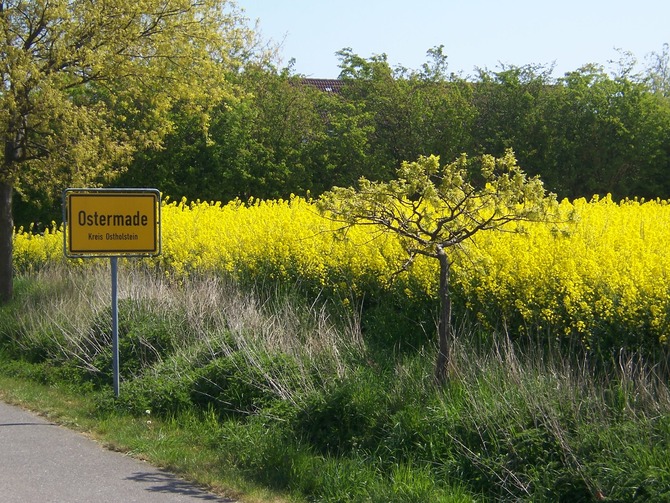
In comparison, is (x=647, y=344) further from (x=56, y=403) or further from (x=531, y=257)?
(x=56, y=403)

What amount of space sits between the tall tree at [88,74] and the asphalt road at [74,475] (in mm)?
6236

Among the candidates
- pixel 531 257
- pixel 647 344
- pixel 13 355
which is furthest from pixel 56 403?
pixel 647 344

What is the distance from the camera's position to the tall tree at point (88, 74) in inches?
552

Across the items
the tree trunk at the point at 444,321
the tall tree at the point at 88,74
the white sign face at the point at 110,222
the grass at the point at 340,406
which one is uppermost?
the tall tree at the point at 88,74

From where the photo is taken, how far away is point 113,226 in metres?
10.3

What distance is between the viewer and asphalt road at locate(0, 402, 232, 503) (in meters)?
6.99

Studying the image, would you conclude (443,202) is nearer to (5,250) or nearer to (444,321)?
(444,321)

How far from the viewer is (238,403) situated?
8969 millimetres

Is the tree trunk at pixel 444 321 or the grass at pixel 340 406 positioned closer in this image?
the grass at pixel 340 406

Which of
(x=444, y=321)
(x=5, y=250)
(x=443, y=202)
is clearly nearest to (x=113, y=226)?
(x=443, y=202)

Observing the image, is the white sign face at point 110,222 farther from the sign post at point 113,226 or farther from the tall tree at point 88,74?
the tall tree at point 88,74

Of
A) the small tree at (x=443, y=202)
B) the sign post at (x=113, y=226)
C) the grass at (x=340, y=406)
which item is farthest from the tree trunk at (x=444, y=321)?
the sign post at (x=113, y=226)

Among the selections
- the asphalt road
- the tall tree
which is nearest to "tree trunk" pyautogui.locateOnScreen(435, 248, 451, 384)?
the asphalt road

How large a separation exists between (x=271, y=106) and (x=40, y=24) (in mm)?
10715
